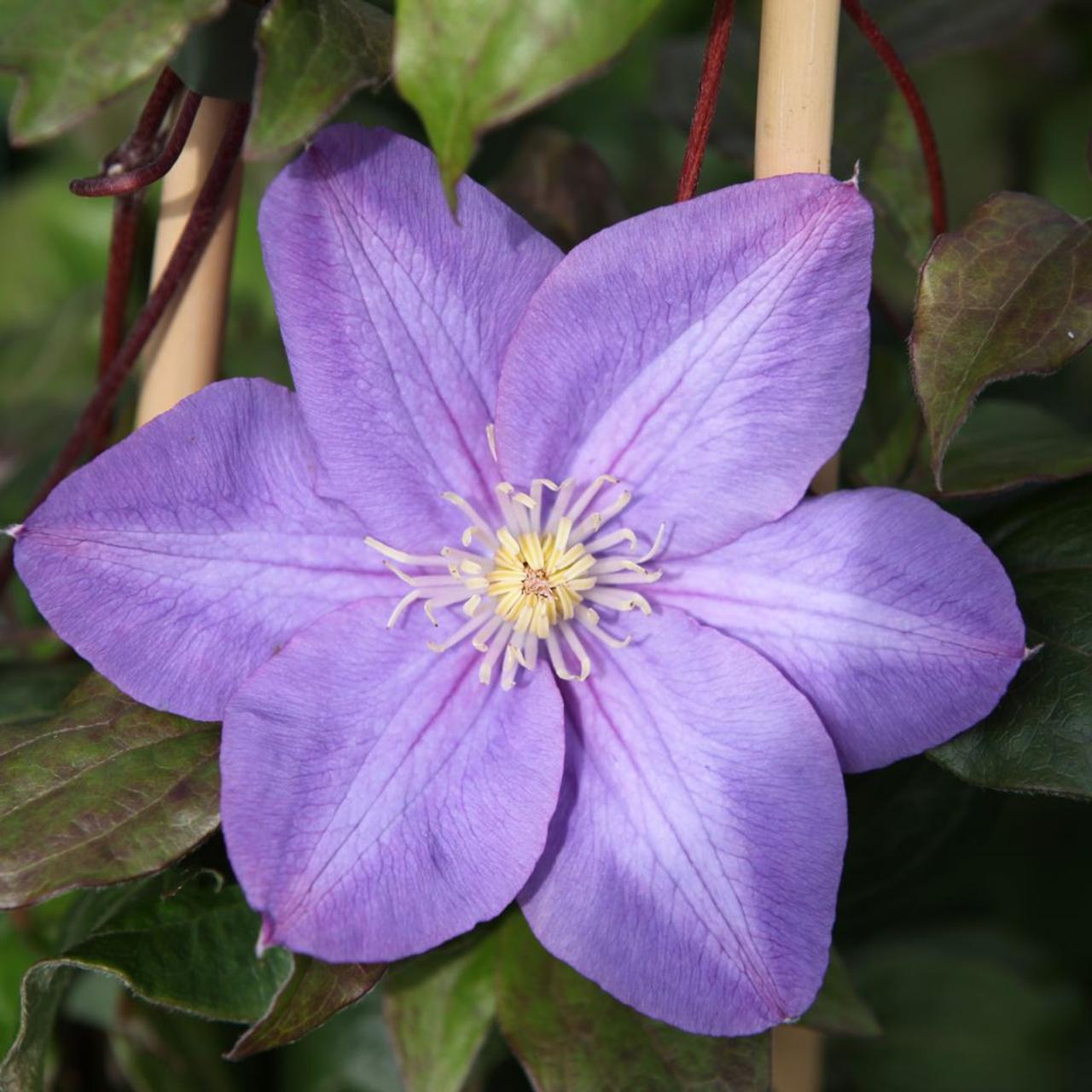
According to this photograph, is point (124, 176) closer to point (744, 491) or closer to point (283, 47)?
point (283, 47)

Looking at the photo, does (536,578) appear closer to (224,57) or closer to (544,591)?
(544,591)

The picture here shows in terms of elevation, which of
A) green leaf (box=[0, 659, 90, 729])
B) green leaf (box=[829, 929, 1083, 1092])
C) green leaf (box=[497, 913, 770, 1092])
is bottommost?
green leaf (box=[829, 929, 1083, 1092])

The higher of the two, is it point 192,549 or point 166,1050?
point 192,549

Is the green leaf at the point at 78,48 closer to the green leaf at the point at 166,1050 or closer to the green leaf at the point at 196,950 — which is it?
the green leaf at the point at 196,950

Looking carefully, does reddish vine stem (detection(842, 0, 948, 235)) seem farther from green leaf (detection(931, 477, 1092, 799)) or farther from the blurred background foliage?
green leaf (detection(931, 477, 1092, 799))

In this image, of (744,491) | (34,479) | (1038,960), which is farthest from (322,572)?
(1038,960)

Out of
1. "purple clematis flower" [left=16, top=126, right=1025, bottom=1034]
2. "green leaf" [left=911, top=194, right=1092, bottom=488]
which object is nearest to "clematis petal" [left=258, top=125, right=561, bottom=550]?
"purple clematis flower" [left=16, top=126, right=1025, bottom=1034]

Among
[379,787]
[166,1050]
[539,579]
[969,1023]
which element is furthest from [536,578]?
[969,1023]

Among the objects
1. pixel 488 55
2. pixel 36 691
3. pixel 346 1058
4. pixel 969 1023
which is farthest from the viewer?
pixel 969 1023
